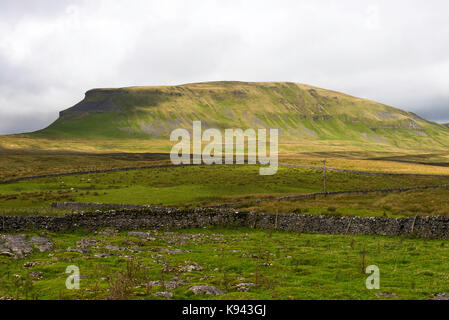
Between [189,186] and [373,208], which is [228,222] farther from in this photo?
[189,186]

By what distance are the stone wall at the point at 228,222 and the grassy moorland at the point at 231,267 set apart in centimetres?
205

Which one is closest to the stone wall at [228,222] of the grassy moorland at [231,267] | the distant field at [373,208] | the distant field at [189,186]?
the grassy moorland at [231,267]

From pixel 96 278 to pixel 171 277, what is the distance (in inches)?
132

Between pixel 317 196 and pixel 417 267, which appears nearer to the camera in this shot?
pixel 417 267

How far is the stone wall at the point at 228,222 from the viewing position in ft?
99.5

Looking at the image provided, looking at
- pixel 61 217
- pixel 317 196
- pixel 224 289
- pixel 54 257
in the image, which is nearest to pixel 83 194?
pixel 61 217

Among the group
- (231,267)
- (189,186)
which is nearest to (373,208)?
(231,267)

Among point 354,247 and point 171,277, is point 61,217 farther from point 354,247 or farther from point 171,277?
point 354,247

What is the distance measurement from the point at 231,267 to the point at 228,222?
19.5m

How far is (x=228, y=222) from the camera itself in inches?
1534

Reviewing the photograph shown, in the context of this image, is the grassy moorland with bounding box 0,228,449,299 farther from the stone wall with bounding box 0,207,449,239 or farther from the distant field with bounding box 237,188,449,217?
the distant field with bounding box 237,188,449,217

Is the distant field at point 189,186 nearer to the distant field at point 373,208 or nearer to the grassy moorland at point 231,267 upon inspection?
the distant field at point 373,208

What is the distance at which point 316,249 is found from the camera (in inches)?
1005

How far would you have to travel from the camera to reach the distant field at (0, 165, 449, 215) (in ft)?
192
